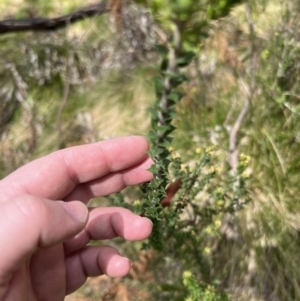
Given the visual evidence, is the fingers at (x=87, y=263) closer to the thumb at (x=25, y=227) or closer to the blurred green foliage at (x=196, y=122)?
the blurred green foliage at (x=196, y=122)

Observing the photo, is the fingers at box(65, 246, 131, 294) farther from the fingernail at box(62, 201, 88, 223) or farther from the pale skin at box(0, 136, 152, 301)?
the fingernail at box(62, 201, 88, 223)

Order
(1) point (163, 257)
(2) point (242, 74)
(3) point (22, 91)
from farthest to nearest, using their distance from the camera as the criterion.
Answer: (3) point (22, 91) → (2) point (242, 74) → (1) point (163, 257)

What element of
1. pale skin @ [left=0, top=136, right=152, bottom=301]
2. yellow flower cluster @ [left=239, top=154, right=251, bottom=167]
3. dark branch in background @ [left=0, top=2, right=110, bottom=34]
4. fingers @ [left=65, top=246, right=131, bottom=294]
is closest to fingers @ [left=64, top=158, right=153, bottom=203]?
pale skin @ [left=0, top=136, right=152, bottom=301]

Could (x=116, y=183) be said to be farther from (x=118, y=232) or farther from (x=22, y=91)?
(x=22, y=91)

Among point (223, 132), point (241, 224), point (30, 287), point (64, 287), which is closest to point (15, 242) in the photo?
point (30, 287)

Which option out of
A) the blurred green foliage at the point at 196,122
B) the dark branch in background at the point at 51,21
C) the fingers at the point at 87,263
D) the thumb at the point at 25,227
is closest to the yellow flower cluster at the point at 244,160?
the blurred green foliage at the point at 196,122

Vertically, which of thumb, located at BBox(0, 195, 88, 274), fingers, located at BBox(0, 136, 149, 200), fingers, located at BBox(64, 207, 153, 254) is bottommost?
fingers, located at BBox(64, 207, 153, 254)

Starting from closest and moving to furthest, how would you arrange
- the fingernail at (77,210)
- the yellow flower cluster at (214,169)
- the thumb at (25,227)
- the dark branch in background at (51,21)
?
the thumb at (25,227), the fingernail at (77,210), the yellow flower cluster at (214,169), the dark branch in background at (51,21)
